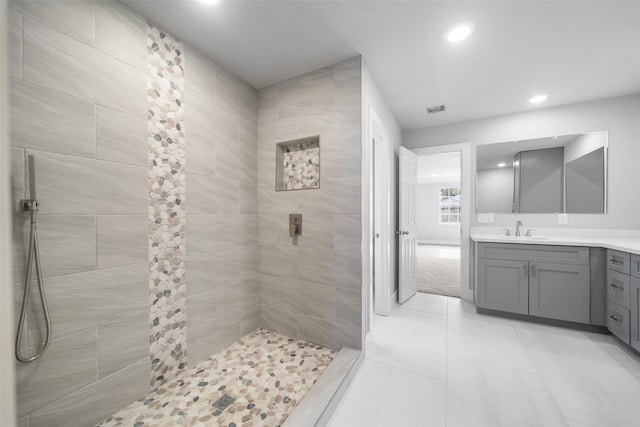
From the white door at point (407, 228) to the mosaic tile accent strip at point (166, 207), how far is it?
95.4 inches

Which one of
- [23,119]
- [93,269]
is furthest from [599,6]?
[93,269]

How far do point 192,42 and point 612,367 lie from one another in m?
3.97

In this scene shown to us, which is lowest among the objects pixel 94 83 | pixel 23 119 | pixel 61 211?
pixel 61 211

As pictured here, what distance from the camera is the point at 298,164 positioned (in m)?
2.22

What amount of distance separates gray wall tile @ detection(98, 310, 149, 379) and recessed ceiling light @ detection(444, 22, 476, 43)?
2765 mm

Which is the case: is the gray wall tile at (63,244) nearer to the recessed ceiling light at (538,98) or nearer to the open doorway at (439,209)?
the recessed ceiling light at (538,98)

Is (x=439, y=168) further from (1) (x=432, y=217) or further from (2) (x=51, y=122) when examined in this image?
(2) (x=51, y=122)

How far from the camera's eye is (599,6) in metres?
1.43

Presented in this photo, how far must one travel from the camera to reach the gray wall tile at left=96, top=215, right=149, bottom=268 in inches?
50.4

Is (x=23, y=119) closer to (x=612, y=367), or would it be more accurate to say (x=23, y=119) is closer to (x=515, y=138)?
(x=612, y=367)

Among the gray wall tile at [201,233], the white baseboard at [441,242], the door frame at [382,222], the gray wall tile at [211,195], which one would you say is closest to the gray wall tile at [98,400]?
the gray wall tile at [201,233]

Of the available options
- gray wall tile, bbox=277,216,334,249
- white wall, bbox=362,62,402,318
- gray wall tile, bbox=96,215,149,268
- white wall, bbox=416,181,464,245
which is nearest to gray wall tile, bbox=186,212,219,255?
gray wall tile, bbox=96,215,149,268

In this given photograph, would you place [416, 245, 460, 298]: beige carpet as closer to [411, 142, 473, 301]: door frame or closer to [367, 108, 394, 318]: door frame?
[411, 142, 473, 301]: door frame

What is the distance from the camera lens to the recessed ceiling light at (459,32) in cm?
158
